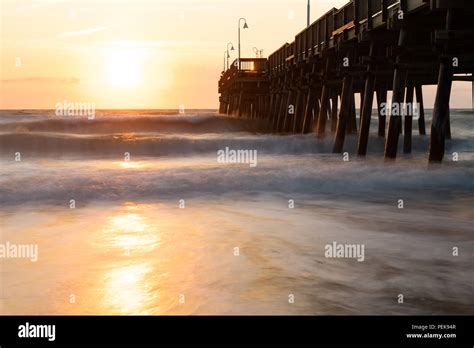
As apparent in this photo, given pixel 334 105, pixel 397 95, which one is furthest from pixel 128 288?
pixel 334 105

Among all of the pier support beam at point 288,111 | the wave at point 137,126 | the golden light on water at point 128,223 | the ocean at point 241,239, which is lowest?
the golden light on water at point 128,223

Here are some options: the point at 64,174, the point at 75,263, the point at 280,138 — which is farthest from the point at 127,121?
the point at 75,263

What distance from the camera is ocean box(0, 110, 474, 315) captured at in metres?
5.68

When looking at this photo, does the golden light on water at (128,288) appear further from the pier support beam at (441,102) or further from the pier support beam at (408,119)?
the pier support beam at (408,119)

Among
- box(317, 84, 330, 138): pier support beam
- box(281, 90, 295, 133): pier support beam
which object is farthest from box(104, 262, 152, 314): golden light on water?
box(281, 90, 295, 133): pier support beam

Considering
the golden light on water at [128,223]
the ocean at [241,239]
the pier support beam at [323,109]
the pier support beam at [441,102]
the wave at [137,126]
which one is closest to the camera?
the ocean at [241,239]

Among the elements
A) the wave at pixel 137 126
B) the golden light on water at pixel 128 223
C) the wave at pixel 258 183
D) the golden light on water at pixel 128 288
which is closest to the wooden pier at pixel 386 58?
the wave at pixel 258 183

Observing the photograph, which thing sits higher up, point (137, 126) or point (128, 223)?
point (137, 126)

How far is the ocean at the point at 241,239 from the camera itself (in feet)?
18.6

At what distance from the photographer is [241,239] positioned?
8461mm

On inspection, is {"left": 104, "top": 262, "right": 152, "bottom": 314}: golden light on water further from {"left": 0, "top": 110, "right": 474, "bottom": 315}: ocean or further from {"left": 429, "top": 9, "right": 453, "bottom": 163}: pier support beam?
{"left": 429, "top": 9, "right": 453, "bottom": 163}: pier support beam

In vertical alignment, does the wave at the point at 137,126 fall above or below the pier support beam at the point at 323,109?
below

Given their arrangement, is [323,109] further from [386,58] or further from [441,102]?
[441,102]

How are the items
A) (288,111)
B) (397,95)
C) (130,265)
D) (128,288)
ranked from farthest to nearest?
(288,111)
(397,95)
(130,265)
(128,288)
